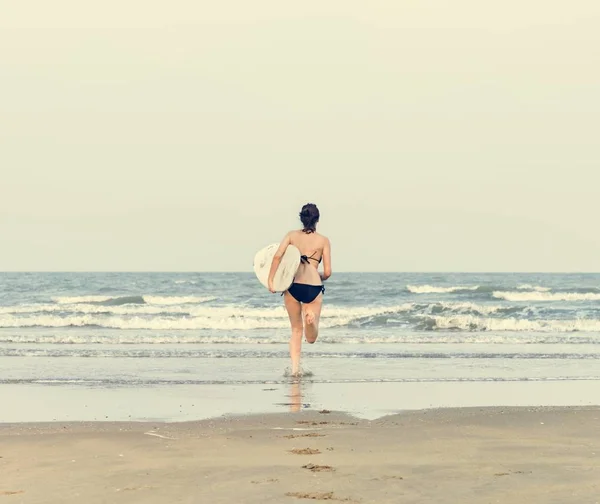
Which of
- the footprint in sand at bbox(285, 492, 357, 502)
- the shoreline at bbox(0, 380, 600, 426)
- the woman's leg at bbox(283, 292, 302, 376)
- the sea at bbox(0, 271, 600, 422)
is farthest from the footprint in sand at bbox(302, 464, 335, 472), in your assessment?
the woman's leg at bbox(283, 292, 302, 376)

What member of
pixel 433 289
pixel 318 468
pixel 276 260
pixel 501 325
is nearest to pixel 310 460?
pixel 318 468

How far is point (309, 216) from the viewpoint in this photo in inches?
421

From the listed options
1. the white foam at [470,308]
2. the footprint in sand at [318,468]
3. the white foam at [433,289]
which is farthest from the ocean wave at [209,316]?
the footprint in sand at [318,468]

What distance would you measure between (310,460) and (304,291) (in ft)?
17.0

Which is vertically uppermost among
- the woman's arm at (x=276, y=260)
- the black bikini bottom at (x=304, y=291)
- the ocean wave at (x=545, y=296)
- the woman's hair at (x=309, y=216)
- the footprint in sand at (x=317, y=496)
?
the woman's hair at (x=309, y=216)

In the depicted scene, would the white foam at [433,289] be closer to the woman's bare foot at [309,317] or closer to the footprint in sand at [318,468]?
the woman's bare foot at [309,317]

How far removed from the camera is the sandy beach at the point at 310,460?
4.80 metres

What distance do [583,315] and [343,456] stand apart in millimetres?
26983

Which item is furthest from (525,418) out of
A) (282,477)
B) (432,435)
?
(282,477)

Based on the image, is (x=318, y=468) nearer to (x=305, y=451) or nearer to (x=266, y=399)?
(x=305, y=451)

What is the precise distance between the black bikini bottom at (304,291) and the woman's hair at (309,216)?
25.6 inches

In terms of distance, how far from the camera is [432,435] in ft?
22.1

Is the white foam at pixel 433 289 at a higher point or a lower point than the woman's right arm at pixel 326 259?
lower

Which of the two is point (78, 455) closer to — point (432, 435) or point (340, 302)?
point (432, 435)
